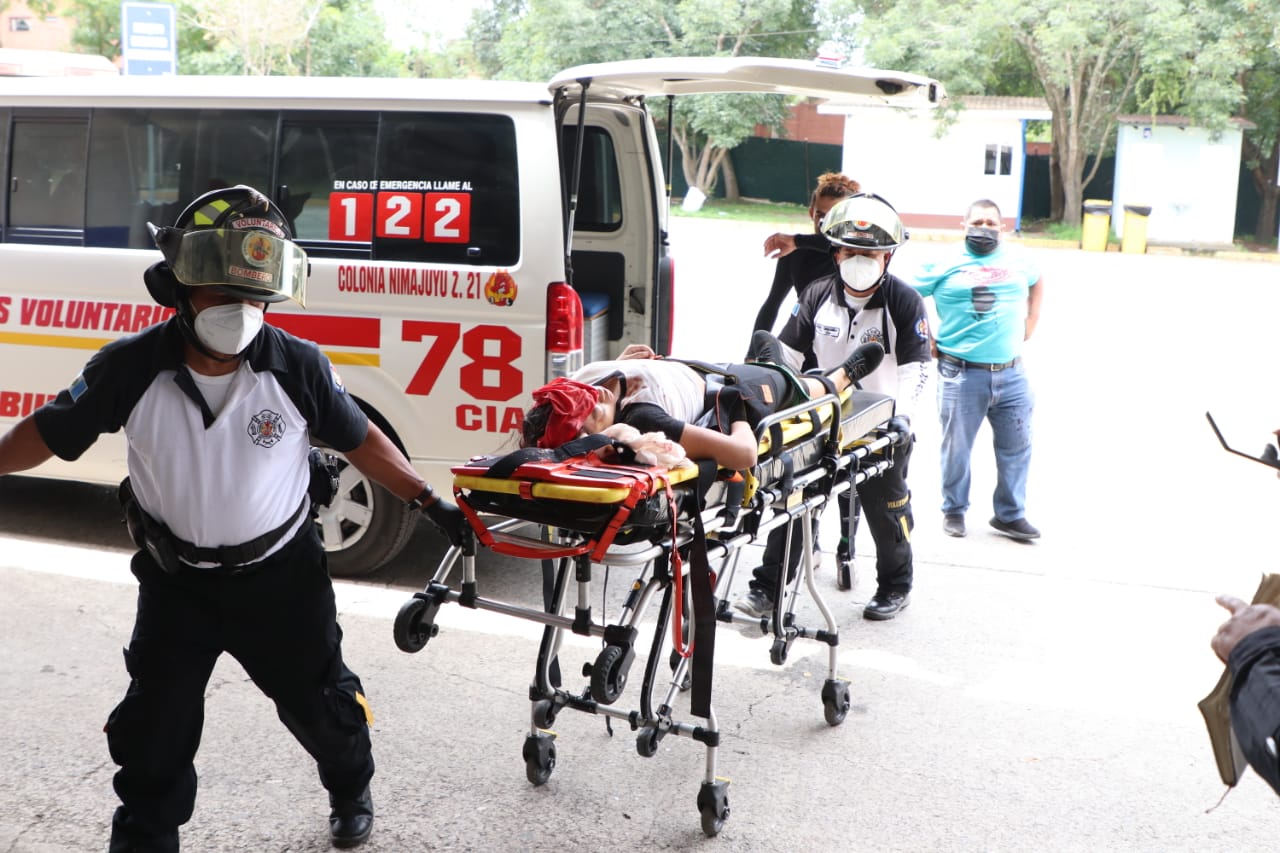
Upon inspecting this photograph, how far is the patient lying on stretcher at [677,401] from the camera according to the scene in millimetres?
3660

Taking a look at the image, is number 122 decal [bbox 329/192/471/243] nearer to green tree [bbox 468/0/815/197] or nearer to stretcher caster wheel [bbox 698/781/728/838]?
stretcher caster wheel [bbox 698/781/728/838]

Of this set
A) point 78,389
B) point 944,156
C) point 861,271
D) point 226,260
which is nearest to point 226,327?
point 226,260

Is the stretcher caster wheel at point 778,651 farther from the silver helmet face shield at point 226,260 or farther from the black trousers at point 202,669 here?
the silver helmet face shield at point 226,260

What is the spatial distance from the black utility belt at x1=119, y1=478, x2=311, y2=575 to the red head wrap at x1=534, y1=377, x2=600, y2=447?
2.73ft

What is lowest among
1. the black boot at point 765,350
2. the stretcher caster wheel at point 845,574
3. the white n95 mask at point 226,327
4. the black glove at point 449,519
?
the stretcher caster wheel at point 845,574

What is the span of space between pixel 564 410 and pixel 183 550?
1.08 m

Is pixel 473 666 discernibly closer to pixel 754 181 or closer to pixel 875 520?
pixel 875 520

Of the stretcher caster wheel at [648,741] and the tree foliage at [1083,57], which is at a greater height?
the tree foliage at [1083,57]

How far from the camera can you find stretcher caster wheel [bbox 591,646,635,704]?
3.21 metres

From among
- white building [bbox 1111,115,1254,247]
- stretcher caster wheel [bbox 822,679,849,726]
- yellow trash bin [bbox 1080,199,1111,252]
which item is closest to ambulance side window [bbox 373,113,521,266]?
stretcher caster wheel [bbox 822,679,849,726]

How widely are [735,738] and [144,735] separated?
1.98 meters

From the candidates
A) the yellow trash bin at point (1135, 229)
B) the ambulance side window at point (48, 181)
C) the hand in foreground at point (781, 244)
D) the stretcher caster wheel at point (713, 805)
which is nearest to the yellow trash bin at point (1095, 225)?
the yellow trash bin at point (1135, 229)

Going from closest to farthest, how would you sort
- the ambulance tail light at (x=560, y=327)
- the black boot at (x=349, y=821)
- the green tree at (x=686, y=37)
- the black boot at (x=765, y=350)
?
the black boot at (x=349, y=821), the black boot at (x=765, y=350), the ambulance tail light at (x=560, y=327), the green tree at (x=686, y=37)

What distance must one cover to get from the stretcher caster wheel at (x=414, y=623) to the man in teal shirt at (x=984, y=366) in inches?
157
